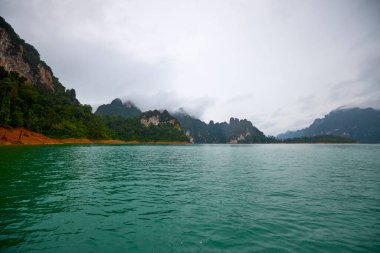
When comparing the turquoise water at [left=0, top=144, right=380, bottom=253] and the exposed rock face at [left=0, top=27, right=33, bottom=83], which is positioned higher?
the exposed rock face at [left=0, top=27, right=33, bottom=83]

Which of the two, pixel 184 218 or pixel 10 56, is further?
pixel 10 56

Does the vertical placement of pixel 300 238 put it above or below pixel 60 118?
below

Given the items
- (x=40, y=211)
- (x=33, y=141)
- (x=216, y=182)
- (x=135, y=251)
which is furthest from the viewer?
(x=33, y=141)

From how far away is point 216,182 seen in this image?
2522cm

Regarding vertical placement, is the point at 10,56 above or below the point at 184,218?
above

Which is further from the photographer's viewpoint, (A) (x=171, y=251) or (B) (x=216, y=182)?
(B) (x=216, y=182)

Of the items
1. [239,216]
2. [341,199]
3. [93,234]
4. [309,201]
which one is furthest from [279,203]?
[93,234]

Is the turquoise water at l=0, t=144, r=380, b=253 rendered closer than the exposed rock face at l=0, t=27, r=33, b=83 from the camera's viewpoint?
Yes

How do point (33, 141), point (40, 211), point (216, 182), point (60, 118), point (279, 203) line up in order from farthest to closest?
point (60, 118), point (33, 141), point (216, 182), point (279, 203), point (40, 211)

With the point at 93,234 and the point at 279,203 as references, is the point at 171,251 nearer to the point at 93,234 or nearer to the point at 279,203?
the point at 93,234

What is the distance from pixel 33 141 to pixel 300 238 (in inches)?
5037

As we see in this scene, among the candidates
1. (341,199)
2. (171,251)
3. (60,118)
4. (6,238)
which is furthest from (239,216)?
(60,118)

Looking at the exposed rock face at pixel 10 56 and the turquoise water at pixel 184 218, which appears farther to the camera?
the exposed rock face at pixel 10 56

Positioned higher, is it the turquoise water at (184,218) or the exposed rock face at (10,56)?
the exposed rock face at (10,56)
